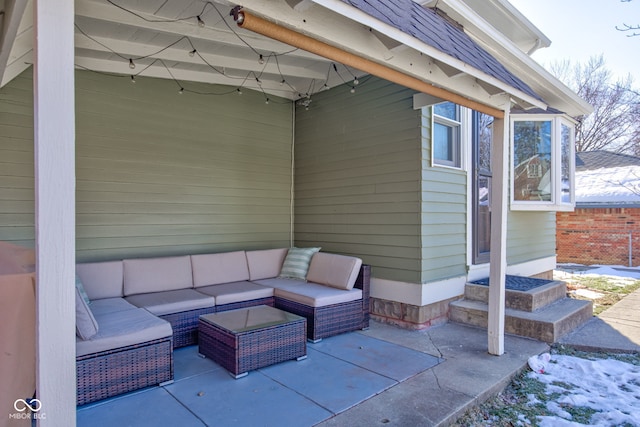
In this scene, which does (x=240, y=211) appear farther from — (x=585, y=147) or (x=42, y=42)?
(x=585, y=147)

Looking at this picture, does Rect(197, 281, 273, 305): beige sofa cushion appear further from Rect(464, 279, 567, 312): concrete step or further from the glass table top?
Rect(464, 279, 567, 312): concrete step

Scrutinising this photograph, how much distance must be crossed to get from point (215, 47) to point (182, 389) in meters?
3.45

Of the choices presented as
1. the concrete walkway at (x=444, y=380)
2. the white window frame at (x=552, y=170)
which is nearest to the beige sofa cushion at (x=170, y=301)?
the concrete walkway at (x=444, y=380)

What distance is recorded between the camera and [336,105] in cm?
533

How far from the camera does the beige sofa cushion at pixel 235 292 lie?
4.00 metres

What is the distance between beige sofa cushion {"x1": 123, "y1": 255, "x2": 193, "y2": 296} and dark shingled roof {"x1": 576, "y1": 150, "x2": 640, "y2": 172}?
13157mm

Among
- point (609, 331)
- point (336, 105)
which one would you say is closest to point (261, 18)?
point (336, 105)

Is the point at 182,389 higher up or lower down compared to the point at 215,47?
lower down

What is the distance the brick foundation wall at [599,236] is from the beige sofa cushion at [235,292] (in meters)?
9.57

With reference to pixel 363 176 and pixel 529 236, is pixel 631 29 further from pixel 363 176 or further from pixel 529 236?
pixel 363 176

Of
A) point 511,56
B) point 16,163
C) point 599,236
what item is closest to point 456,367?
point 511,56

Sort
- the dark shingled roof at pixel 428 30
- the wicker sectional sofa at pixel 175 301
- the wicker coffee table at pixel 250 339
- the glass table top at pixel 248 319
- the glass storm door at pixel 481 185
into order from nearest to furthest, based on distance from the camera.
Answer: the dark shingled roof at pixel 428 30 < the wicker sectional sofa at pixel 175 301 < the wicker coffee table at pixel 250 339 < the glass table top at pixel 248 319 < the glass storm door at pixel 481 185

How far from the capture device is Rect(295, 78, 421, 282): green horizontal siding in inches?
175

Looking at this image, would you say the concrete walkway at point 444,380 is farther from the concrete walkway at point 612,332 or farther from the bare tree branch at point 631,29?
the bare tree branch at point 631,29
